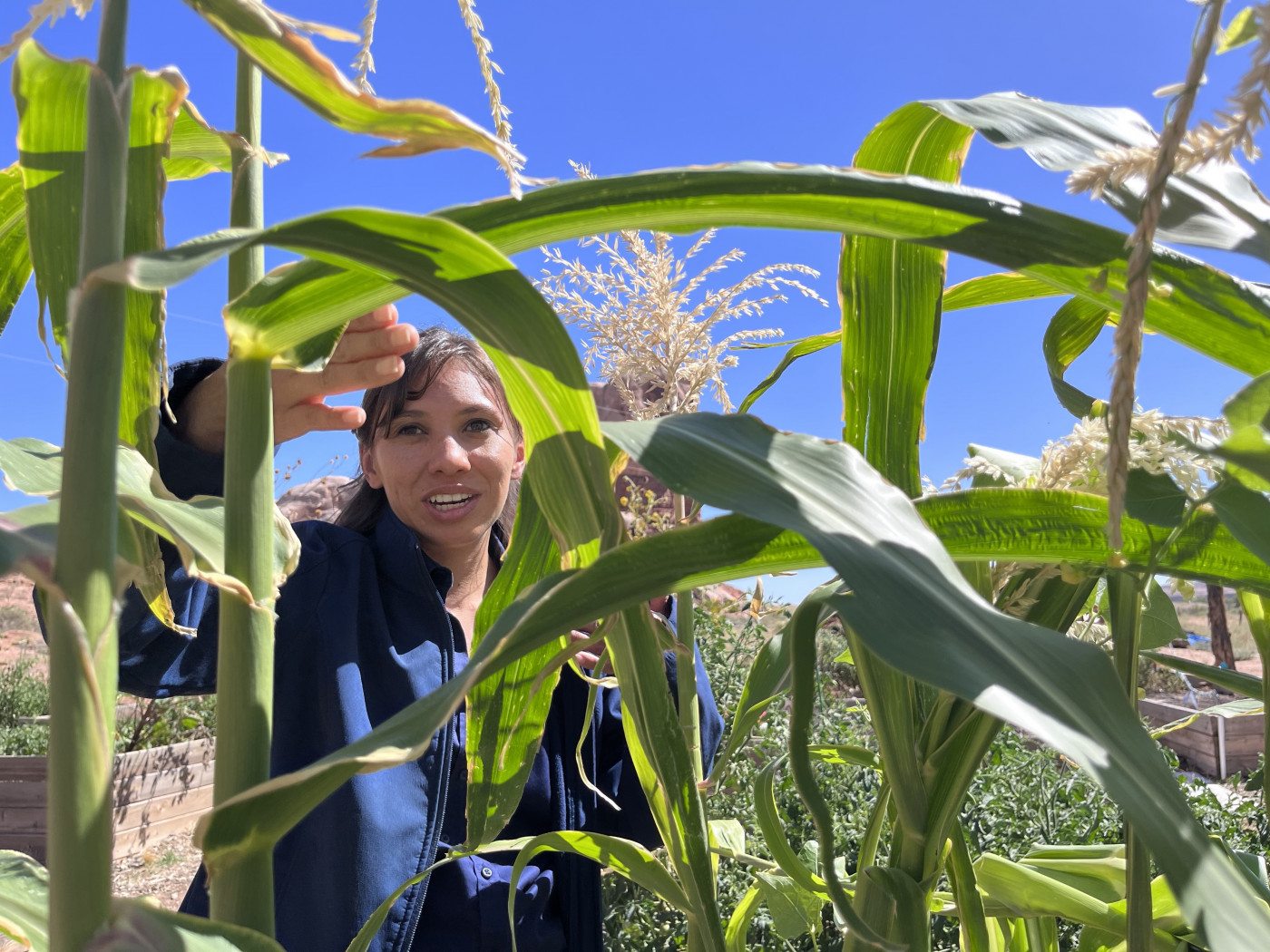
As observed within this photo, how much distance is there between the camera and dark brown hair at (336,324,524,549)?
59.5 inches

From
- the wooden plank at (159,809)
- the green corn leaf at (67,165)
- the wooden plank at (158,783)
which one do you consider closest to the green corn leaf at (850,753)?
the green corn leaf at (67,165)

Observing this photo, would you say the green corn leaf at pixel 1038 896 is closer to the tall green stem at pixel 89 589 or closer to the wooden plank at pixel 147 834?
the tall green stem at pixel 89 589

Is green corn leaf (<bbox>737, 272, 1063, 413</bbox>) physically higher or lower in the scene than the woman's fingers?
higher

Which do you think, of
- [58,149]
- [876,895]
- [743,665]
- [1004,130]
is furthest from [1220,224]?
[743,665]

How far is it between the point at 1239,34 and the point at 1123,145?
0.07 metres

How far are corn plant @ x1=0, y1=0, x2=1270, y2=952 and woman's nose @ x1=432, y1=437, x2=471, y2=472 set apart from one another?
957mm

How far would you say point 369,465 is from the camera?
164 centimetres

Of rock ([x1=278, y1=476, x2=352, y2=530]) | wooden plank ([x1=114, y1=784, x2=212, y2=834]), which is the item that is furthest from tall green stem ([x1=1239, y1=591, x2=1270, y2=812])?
rock ([x1=278, y1=476, x2=352, y2=530])

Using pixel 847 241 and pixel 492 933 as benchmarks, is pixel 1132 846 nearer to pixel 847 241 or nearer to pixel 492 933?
pixel 847 241

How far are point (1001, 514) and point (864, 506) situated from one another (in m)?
0.12

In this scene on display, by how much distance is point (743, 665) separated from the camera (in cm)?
326

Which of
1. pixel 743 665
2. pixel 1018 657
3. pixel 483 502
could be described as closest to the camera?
pixel 1018 657

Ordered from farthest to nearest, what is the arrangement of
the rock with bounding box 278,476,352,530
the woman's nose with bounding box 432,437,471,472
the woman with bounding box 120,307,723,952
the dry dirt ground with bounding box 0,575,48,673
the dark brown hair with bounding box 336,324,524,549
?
the dry dirt ground with bounding box 0,575,48,673 < the rock with bounding box 278,476,352,530 < the dark brown hair with bounding box 336,324,524,549 < the woman's nose with bounding box 432,437,471,472 < the woman with bounding box 120,307,723,952

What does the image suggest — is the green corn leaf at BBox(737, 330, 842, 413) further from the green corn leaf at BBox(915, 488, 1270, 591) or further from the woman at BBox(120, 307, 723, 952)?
the woman at BBox(120, 307, 723, 952)
